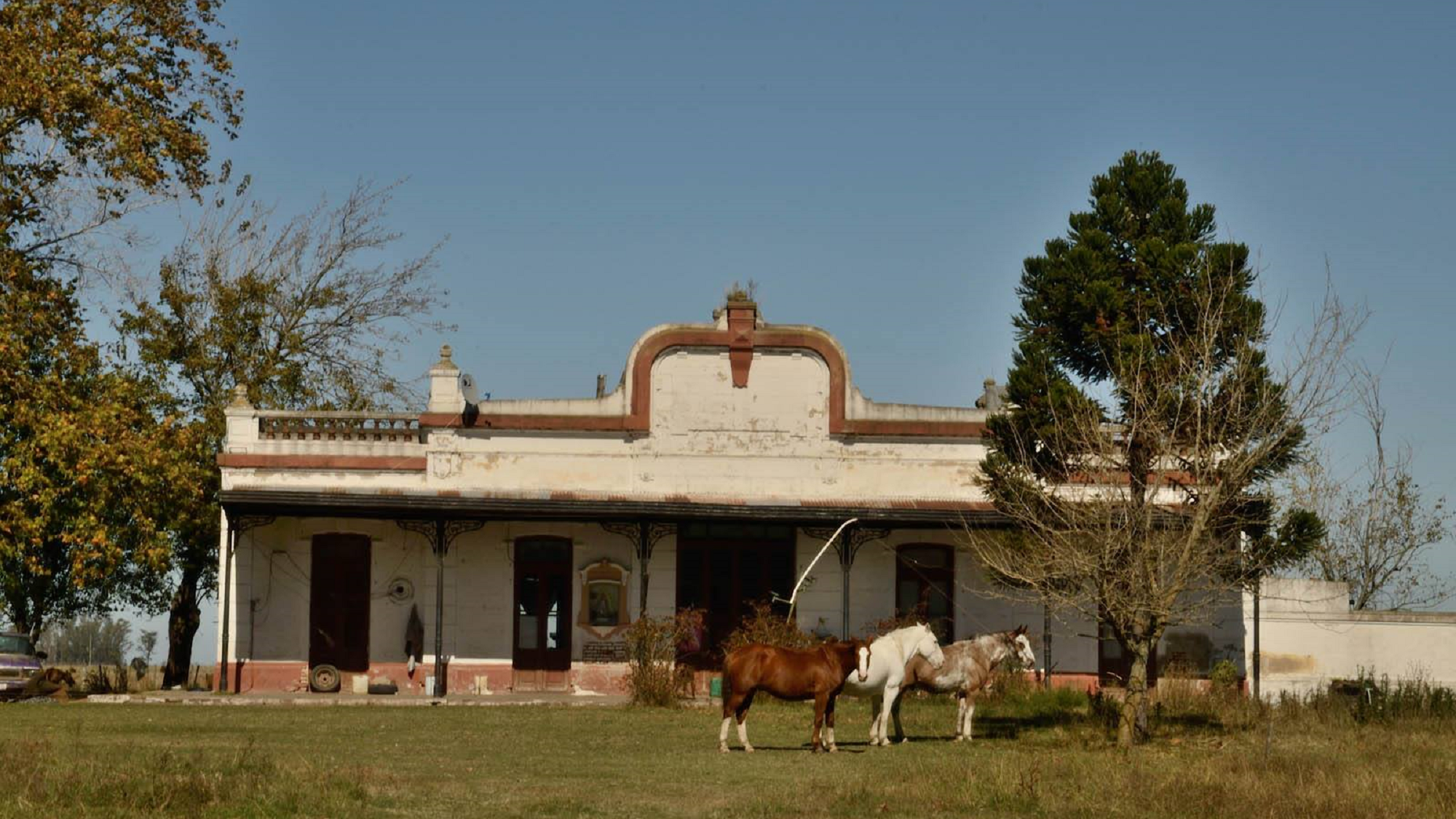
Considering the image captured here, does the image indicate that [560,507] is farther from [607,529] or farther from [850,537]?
[850,537]

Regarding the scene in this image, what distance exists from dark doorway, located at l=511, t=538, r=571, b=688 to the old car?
8197mm

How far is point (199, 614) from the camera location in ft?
129

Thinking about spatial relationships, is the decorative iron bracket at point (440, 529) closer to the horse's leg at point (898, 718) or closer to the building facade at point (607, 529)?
the building facade at point (607, 529)

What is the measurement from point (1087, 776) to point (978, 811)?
250 centimetres

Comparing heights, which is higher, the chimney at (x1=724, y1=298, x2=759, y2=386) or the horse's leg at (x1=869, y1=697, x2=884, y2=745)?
the chimney at (x1=724, y1=298, x2=759, y2=386)

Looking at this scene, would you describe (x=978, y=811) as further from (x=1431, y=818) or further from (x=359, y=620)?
(x=359, y=620)

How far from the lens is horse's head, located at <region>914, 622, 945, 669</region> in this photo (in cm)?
2203

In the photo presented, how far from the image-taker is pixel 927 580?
107 ft

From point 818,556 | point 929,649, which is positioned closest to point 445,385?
point 818,556

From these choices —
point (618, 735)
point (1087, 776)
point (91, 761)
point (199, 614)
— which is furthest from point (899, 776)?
point (199, 614)

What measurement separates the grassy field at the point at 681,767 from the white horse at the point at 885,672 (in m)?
0.43

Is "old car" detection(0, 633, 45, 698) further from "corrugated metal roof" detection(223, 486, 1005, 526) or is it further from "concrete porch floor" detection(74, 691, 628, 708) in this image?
"corrugated metal roof" detection(223, 486, 1005, 526)

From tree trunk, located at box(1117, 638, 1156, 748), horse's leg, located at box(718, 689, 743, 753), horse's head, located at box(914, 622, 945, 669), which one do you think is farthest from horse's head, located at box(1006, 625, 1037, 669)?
horse's leg, located at box(718, 689, 743, 753)

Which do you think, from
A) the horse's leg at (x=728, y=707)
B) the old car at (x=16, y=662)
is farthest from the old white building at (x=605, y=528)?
the horse's leg at (x=728, y=707)
